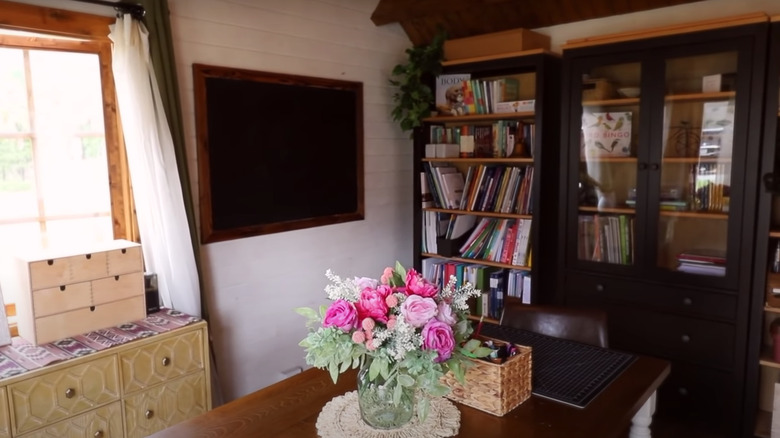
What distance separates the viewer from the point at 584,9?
3.11m

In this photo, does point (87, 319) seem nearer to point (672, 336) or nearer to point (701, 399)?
Result: point (672, 336)

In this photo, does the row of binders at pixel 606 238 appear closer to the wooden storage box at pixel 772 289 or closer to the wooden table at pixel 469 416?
the wooden storage box at pixel 772 289

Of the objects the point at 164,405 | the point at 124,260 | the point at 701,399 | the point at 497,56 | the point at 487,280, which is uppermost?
the point at 497,56

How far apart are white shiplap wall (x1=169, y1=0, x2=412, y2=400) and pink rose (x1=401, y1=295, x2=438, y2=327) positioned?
1679 mm

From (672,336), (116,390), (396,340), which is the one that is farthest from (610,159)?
(116,390)

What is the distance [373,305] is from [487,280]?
7.33 feet

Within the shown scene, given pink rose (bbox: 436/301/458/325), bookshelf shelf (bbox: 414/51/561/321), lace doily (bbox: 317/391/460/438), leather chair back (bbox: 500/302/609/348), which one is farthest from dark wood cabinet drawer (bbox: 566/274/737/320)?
pink rose (bbox: 436/301/458/325)


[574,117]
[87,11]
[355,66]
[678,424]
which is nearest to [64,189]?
[87,11]

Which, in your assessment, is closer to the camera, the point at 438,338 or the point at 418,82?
the point at 438,338

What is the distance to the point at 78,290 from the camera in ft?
6.96

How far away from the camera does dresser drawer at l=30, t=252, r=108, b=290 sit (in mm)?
2012

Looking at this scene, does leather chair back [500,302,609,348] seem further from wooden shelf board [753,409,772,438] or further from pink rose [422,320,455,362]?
wooden shelf board [753,409,772,438]

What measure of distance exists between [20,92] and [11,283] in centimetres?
75

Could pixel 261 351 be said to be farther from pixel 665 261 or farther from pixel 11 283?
pixel 665 261
